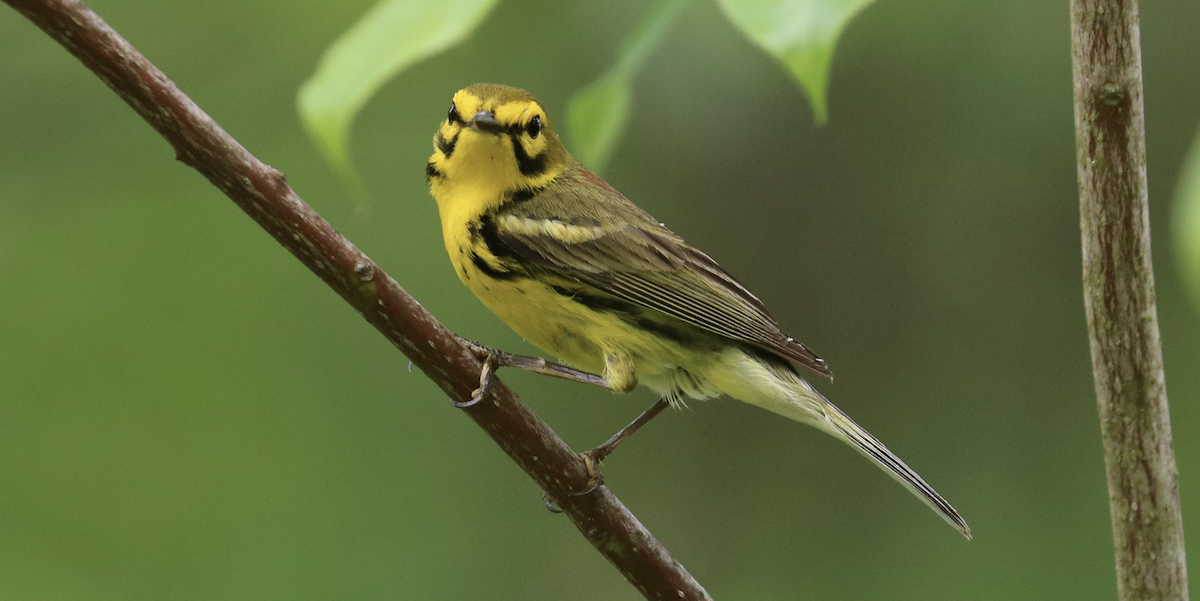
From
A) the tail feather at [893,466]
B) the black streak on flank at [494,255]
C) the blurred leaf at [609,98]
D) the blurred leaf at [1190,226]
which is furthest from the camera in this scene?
the black streak on flank at [494,255]

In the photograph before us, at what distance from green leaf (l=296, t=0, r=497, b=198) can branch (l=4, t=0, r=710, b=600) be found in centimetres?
15

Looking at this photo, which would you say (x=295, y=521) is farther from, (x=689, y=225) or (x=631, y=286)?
(x=631, y=286)

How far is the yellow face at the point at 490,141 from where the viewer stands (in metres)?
2.71

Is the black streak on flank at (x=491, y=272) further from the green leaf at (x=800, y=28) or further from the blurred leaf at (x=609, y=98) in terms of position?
the green leaf at (x=800, y=28)

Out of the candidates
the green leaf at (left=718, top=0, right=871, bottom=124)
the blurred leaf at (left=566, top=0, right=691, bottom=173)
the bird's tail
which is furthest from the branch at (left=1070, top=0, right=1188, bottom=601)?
the bird's tail

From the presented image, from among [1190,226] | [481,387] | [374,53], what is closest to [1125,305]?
[1190,226]

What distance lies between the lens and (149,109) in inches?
63.1

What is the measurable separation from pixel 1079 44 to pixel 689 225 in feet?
10.4

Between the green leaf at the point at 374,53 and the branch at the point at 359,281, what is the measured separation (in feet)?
0.48

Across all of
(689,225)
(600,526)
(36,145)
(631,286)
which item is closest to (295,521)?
(36,145)

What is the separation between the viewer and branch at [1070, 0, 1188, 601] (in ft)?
5.13

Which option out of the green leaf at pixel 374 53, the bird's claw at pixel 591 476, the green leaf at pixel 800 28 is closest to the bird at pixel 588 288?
the bird's claw at pixel 591 476

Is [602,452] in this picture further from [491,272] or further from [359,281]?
[359,281]

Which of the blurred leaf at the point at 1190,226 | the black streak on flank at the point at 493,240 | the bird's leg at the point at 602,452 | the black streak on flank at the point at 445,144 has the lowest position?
the blurred leaf at the point at 1190,226
